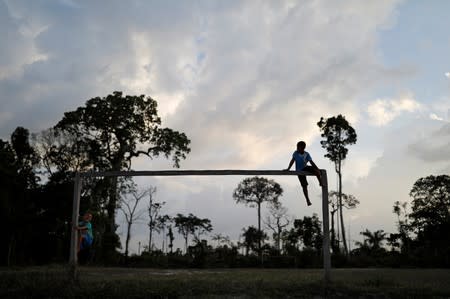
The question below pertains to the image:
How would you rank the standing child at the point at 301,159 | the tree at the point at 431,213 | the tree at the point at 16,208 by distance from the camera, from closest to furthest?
the standing child at the point at 301,159, the tree at the point at 16,208, the tree at the point at 431,213

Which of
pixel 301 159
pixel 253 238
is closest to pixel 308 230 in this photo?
pixel 253 238

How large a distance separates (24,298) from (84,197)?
23.0 meters

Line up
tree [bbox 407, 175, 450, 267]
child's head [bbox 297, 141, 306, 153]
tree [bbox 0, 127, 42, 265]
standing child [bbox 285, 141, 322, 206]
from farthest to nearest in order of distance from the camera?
tree [bbox 407, 175, 450, 267], tree [bbox 0, 127, 42, 265], child's head [bbox 297, 141, 306, 153], standing child [bbox 285, 141, 322, 206]

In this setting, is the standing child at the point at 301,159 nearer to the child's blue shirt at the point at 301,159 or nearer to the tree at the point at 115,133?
the child's blue shirt at the point at 301,159

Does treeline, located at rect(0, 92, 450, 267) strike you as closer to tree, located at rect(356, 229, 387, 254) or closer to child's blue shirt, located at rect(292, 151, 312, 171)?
tree, located at rect(356, 229, 387, 254)

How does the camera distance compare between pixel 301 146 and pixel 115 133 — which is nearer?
pixel 301 146

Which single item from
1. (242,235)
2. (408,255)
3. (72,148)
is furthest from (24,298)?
(242,235)

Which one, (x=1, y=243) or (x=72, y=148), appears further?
(x=72, y=148)

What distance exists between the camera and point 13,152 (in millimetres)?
30250

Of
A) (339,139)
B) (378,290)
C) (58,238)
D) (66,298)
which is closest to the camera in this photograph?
(66,298)

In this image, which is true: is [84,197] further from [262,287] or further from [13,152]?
[262,287]

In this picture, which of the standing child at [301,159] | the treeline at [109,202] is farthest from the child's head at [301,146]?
the treeline at [109,202]

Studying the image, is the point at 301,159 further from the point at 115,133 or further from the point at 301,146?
the point at 115,133

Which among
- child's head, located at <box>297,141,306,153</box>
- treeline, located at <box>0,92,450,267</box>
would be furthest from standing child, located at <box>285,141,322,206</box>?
treeline, located at <box>0,92,450,267</box>
